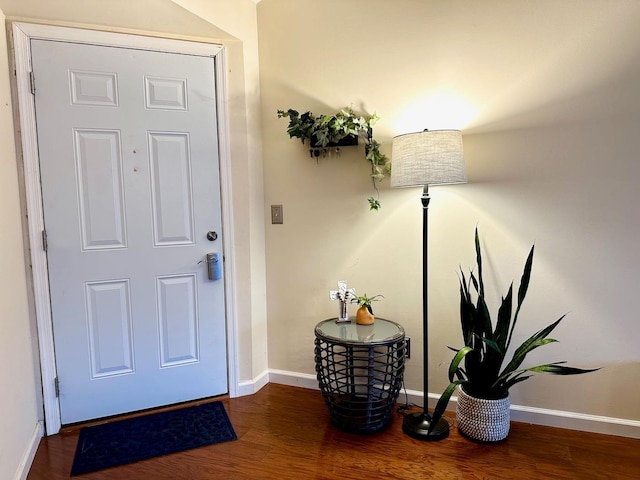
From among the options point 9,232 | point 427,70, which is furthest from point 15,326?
point 427,70

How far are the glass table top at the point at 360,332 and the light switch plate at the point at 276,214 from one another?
0.69 meters

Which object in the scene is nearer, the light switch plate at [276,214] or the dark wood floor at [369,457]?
the dark wood floor at [369,457]

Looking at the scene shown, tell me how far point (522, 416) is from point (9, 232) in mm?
2624

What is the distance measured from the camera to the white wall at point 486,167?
71.8 inches

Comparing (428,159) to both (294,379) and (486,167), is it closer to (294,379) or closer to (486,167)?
(486,167)

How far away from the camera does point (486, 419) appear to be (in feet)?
6.08

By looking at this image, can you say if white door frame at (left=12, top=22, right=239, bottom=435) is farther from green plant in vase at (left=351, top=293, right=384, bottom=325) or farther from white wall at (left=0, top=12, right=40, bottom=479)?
green plant in vase at (left=351, top=293, right=384, bottom=325)

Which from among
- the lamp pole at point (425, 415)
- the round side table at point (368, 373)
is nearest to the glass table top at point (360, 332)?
the round side table at point (368, 373)

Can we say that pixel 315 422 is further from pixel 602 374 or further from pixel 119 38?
pixel 119 38

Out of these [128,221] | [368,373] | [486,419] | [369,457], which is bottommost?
[369,457]

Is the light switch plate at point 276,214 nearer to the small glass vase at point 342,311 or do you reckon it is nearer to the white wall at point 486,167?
the white wall at point 486,167

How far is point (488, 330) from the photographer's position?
6.07 ft

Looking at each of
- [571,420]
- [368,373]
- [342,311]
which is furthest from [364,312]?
[571,420]

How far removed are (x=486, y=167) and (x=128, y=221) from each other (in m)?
1.91
